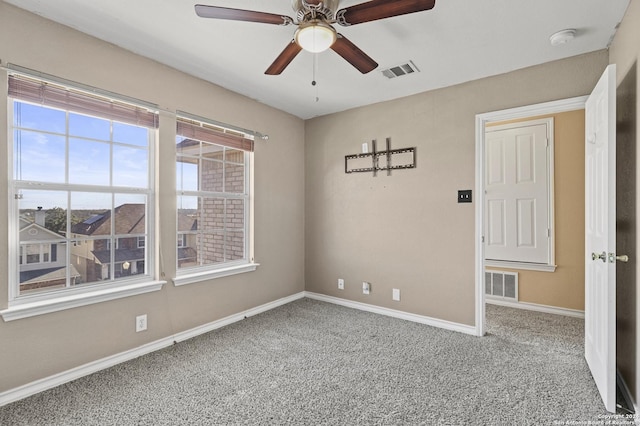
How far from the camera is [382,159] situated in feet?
12.2

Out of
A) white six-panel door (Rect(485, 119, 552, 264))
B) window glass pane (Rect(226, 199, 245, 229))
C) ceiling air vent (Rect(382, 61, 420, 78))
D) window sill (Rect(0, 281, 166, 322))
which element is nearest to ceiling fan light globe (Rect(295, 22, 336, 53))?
ceiling air vent (Rect(382, 61, 420, 78))

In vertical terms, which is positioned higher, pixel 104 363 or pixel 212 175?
pixel 212 175

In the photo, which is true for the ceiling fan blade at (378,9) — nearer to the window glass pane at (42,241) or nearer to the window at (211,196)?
the window at (211,196)

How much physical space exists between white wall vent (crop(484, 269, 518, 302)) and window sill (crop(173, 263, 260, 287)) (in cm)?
302

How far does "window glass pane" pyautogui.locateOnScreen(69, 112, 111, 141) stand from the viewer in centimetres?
235

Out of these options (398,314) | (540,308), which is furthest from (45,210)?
(540,308)

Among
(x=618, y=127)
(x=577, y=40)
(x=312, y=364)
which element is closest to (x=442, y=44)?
(x=577, y=40)

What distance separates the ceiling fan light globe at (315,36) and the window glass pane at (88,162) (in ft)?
5.95

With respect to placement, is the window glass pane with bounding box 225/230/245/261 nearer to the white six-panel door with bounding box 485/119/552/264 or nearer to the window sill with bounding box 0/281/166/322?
the window sill with bounding box 0/281/166/322

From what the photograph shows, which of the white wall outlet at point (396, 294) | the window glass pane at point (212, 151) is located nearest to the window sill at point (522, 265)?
the white wall outlet at point (396, 294)

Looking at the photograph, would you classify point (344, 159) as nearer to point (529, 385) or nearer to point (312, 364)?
point (312, 364)

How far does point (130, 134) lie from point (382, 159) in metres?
2.55

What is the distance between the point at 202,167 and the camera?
3217 mm

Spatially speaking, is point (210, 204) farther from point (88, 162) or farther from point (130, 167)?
point (88, 162)
